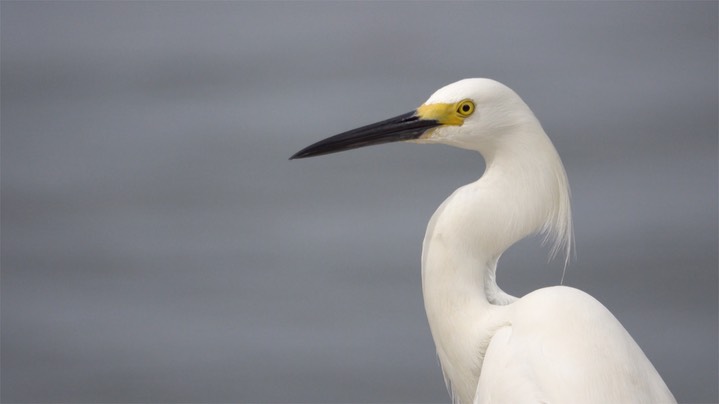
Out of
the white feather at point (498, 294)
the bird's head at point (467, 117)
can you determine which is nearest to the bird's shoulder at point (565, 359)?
the white feather at point (498, 294)

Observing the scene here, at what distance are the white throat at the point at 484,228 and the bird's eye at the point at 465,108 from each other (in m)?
0.06

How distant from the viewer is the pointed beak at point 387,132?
166 cm

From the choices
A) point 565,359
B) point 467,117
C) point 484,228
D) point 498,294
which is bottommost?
point 565,359

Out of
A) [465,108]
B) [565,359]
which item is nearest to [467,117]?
[465,108]

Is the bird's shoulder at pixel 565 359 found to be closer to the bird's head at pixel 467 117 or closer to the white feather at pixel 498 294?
the white feather at pixel 498 294

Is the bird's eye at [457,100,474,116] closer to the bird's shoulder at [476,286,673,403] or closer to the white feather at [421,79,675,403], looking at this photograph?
the white feather at [421,79,675,403]

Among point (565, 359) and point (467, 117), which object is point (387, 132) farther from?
point (565, 359)

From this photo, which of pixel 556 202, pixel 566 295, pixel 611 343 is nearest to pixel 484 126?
pixel 556 202

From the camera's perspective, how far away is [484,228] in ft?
5.31

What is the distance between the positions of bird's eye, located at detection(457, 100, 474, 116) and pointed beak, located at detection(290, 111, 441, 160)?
0.04 m

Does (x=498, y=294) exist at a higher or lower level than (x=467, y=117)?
lower

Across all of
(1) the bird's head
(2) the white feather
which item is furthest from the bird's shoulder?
(1) the bird's head

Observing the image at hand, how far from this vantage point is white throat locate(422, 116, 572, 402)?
161cm

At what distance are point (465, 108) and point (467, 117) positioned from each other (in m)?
0.02
